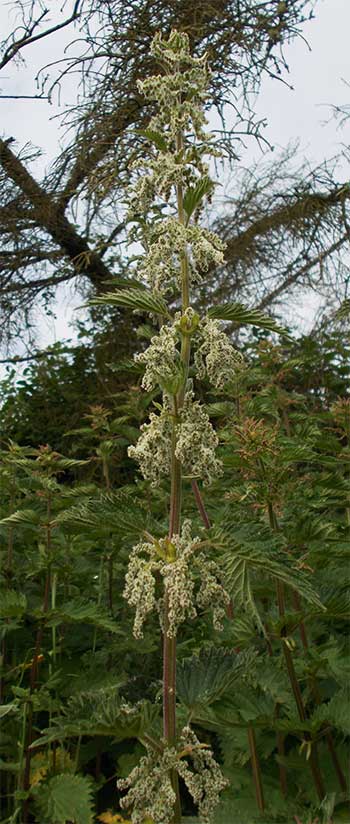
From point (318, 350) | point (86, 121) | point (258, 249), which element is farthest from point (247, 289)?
point (86, 121)

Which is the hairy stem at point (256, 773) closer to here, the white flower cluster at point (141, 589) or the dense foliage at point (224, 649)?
the dense foliage at point (224, 649)

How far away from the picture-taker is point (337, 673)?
1766mm

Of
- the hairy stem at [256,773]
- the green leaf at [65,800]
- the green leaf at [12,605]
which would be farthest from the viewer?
the green leaf at [12,605]

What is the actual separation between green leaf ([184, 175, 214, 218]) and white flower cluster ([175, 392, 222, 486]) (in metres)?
0.42

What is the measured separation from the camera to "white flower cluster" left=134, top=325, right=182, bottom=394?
139 centimetres

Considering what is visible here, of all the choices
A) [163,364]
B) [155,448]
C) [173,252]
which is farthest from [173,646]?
[173,252]

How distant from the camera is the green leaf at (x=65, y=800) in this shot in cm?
187

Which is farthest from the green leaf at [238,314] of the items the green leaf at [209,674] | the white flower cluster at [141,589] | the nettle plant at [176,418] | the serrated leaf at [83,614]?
the serrated leaf at [83,614]

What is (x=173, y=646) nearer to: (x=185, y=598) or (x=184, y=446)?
(x=185, y=598)

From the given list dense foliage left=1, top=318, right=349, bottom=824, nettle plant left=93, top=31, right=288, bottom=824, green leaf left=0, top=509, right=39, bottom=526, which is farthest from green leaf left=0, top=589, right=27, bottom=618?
nettle plant left=93, top=31, right=288, bottom=824

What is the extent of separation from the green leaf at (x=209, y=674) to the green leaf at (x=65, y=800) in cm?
63

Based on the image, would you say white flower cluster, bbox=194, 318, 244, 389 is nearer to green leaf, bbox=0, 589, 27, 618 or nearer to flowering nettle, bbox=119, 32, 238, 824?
flowering nettle, bbox=119, 32, 238, 824

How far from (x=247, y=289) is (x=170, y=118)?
4.50 metres

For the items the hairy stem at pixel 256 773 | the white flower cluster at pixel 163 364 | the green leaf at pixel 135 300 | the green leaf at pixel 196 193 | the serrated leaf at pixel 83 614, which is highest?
the green leaf at pixel 196 193
